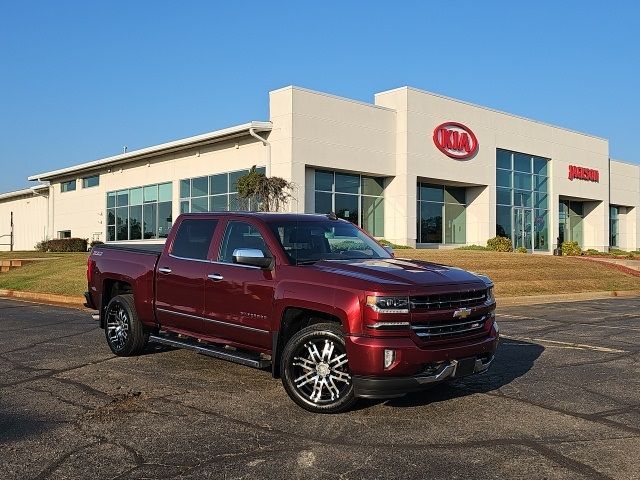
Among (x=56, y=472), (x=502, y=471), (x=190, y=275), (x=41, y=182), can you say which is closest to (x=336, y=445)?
(x=502, y=471)

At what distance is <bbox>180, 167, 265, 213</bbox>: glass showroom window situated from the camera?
2878 centimetres

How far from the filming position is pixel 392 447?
4.89m

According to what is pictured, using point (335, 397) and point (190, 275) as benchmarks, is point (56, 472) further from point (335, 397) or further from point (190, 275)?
point (190, 275)

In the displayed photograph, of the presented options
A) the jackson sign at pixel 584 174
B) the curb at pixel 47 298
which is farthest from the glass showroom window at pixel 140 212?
the jackson sign at pixel 584 174

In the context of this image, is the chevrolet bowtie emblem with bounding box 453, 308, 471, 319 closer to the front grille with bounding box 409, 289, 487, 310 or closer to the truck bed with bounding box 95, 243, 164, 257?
the front grille with bounding box 409, 289, 487, 310

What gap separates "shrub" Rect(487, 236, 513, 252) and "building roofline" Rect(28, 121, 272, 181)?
14.0 metres

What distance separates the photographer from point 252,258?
20.7 feet

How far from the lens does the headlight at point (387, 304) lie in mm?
5504

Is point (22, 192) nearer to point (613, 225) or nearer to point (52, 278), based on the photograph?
point (52, 278)

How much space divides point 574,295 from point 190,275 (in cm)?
1485

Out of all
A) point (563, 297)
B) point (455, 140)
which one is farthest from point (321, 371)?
point (455, 140)

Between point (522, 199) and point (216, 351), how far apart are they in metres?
32.9

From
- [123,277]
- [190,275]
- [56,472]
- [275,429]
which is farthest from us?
[123,277]

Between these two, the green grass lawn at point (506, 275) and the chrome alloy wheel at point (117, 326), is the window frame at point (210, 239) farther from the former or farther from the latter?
the green grass lawn at point (506, 275)
